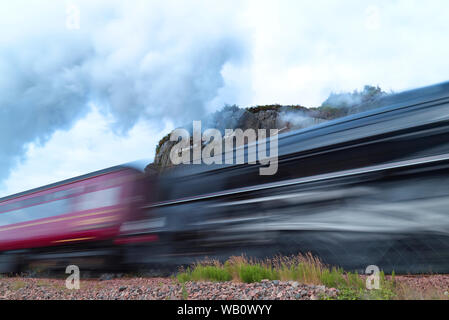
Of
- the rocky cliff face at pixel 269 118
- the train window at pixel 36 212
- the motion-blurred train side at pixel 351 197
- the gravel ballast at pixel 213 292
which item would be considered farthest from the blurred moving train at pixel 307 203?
the rocky cliff face at pixel 269 118

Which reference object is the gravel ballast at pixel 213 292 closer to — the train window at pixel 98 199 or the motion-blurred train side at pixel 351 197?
the motion-blurred train side at pixel 351 197

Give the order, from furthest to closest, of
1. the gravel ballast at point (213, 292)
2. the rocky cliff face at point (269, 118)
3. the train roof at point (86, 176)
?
the rocky cliff face at point (269, 118), the train roof at point (86, 176), the gravel ballast at point (213, 292)

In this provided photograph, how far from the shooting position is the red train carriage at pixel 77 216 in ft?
23.5

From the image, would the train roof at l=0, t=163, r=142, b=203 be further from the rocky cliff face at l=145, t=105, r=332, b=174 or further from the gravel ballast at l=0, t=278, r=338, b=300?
the rocky cliff face at l=145, t=105, r=332, b=174

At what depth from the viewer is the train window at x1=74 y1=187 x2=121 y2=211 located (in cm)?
737

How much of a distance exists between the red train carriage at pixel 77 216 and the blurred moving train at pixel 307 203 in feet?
0.11

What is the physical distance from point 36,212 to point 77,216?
7.61ft

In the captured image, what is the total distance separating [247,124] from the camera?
120ft

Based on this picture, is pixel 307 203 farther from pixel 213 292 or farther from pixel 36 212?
pixel 36 212

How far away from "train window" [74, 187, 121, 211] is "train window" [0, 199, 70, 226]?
0.55 meters

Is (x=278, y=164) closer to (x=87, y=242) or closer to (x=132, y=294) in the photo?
(x=132, y=294)

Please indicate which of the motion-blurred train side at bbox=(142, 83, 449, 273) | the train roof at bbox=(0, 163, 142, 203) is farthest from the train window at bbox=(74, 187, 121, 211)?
the motion-blurred train side at bbox=(142, 83, 449, 273)

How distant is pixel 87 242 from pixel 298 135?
541 centimetres

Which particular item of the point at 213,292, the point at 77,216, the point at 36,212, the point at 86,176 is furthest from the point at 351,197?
the point at 36,212
